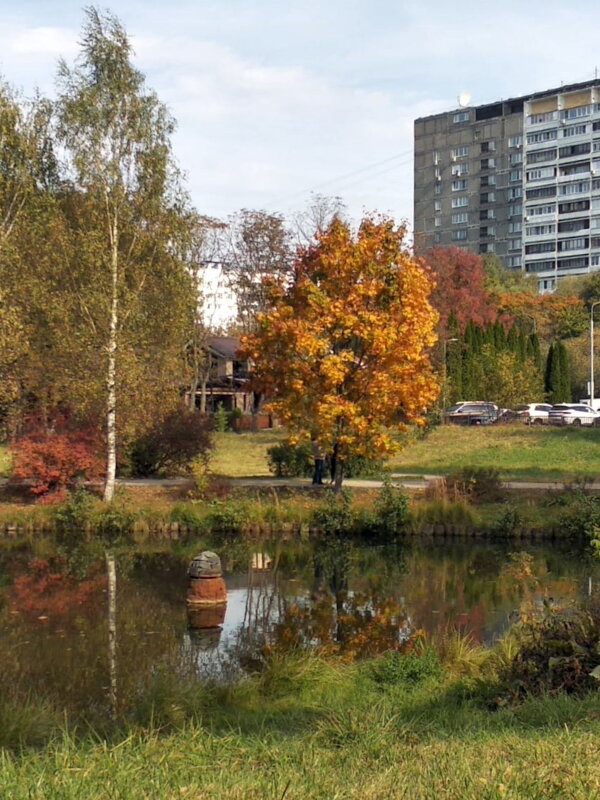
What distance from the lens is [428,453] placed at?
Result: 42.3 meters

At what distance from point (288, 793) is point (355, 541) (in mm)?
20108

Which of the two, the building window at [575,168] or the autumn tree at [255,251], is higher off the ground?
the building window at [575,168]

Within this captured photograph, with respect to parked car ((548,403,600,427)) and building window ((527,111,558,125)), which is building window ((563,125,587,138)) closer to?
building window ((527,111,558,125))

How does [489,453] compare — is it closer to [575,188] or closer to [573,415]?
[573,415]

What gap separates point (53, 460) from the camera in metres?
27.8

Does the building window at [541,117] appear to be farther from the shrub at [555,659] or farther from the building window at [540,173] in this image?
the shrub at [555,659]

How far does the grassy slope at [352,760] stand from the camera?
18.1 feet

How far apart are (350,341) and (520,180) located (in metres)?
105

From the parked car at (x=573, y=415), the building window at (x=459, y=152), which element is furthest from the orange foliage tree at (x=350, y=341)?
the building window at (x=459, y=152)

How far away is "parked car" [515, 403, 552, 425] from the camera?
165 ft

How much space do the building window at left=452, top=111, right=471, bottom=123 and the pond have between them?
113533 millimetres

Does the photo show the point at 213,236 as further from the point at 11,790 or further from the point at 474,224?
the point at 474,224

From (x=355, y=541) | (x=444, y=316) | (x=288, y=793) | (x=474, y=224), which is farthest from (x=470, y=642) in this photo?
(x=474, y=224)

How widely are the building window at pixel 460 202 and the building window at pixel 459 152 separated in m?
5.64
